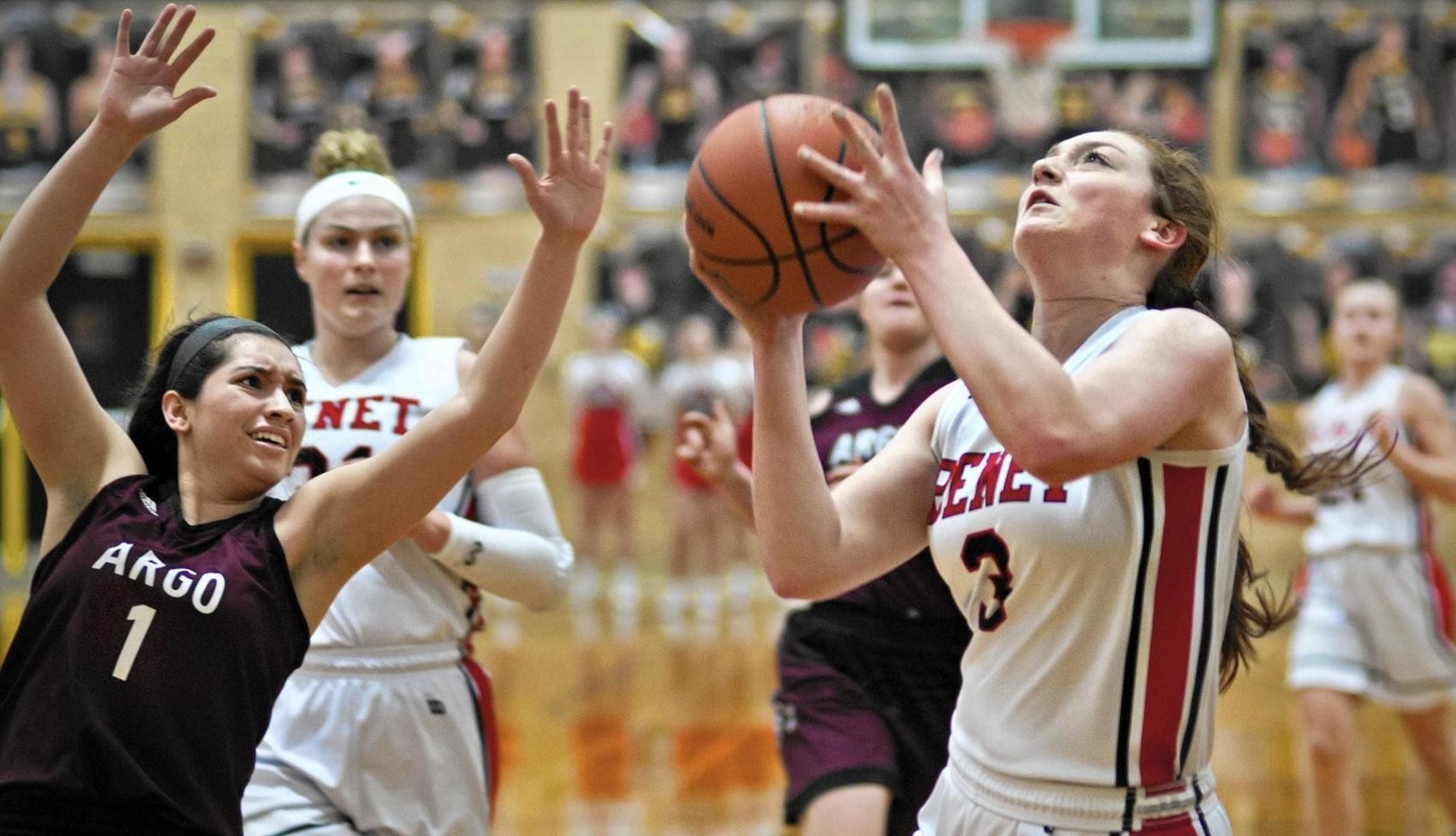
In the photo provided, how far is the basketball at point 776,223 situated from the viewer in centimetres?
210

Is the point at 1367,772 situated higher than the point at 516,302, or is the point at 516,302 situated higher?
the point at 516,302

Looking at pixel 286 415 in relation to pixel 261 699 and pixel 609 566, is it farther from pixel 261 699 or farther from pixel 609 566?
pixel 609 566

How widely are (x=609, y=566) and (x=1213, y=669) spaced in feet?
33.7

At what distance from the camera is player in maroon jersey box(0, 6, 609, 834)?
221cm

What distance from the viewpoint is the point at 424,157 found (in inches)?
487

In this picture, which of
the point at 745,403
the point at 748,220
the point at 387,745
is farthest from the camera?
the point at 745,403

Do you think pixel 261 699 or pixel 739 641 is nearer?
pixel 261 699

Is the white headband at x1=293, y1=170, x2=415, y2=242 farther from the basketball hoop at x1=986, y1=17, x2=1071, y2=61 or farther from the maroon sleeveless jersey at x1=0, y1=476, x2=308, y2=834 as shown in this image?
the basketball hoop at x1=986, y1=17, x2=1071, y2=61

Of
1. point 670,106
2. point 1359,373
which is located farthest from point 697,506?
point 1359,373

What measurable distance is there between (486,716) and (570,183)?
1401 mm

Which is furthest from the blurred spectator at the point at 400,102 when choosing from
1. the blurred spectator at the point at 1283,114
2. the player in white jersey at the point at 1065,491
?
the player in white jersey at the point at 1065,491

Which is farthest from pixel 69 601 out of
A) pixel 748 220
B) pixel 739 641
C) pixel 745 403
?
pixel 745 403

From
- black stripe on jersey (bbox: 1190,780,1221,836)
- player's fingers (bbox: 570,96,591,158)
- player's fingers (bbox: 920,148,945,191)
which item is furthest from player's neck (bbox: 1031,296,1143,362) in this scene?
player's fingers (bbox: 570,96,591,158)

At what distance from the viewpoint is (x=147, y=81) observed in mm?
2303
